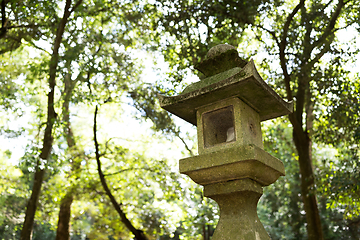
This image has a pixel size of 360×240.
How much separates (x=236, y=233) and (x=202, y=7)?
219 inches

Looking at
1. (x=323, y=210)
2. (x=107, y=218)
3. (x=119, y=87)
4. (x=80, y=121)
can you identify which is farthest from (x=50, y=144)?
(x=323, y=210)

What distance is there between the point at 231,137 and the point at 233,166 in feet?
1.29

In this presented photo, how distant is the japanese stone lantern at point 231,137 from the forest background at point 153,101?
3526 millimetres

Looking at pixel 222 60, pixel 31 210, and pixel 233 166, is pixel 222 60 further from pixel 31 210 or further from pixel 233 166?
pixel 31 210

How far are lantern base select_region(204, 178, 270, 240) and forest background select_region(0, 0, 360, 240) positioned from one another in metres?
3.65

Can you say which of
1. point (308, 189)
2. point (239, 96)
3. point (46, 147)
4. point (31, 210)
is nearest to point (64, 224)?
point (31, 210)

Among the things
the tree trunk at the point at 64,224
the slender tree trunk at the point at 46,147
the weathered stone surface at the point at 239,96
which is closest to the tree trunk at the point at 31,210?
the slender tree trunk at the point at 46,147

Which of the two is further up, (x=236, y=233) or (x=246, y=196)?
(x=246, y=196)

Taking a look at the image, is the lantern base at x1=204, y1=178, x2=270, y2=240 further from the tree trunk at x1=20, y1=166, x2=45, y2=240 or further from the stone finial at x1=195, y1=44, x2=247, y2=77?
the tree trunk at x1=20, y1=166, x2=45, y2=240

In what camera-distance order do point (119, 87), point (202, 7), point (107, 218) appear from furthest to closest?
1. point (107, 218)
2. point (119, 87)
3. point (202, 7)

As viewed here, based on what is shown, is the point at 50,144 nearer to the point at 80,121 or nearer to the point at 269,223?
the point at 80,121

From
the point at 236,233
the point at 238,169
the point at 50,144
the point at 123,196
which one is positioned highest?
the point at 50,144

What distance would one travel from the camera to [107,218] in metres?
11.0

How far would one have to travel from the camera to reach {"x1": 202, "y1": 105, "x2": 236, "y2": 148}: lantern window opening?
3.35 metres
